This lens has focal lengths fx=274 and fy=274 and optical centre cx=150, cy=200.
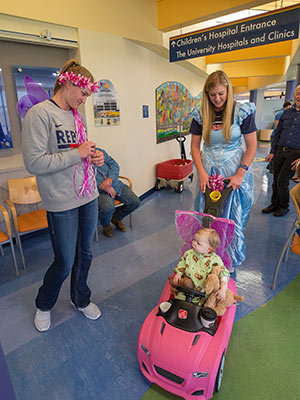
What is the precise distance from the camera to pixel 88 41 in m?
3.29

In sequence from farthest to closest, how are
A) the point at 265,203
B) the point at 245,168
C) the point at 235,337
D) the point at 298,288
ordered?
1. the point at 265,203
2. the point at 298,288
3. the point at 245,168
4. the point at 235,337

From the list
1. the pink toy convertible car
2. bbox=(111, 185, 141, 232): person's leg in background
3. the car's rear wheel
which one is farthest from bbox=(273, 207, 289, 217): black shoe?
the car's rear wheel

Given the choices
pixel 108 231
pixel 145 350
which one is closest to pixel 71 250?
pixel 145 350

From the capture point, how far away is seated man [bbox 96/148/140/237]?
3273mm

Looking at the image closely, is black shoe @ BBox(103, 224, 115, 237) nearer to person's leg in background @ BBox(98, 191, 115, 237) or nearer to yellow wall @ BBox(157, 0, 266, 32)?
person's leg in background @ BBox(98, 191, 115, 237)

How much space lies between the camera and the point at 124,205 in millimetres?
3600

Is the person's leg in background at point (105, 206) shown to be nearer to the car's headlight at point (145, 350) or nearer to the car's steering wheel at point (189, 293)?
the car's steering wheel at point (189, 293)

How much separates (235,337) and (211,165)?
50.9 inches

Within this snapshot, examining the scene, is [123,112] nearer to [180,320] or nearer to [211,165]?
[211,165]

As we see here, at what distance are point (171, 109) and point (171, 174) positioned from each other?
1706mm

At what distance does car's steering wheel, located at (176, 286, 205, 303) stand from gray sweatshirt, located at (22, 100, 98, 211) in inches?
31.7

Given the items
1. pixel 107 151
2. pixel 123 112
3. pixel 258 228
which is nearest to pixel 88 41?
pixel 123 112

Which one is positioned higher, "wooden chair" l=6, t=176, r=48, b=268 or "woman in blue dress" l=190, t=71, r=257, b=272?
"woman in blue dress" l=190, t=71, r=257, b=272

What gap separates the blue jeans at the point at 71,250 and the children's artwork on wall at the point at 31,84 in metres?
2.00
